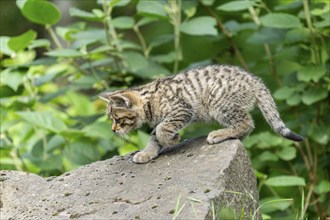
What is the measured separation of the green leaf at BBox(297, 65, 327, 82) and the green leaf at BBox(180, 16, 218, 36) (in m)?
1.07

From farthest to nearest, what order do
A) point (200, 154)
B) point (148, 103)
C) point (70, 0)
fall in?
point (70, 0), point (148, 103), point (200, 154)

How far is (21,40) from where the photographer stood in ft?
28.3

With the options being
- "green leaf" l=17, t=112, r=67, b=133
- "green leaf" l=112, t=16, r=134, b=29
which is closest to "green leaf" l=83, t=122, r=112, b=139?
"green leaf" l=17, t=112, r=67, b=133

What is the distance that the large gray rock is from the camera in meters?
5.31

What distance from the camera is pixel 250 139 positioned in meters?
8.80

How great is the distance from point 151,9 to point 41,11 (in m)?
1.09

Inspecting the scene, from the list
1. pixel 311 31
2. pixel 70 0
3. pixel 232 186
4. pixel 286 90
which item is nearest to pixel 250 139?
pixel 286 90

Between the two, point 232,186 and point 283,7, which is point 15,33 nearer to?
point 283,7

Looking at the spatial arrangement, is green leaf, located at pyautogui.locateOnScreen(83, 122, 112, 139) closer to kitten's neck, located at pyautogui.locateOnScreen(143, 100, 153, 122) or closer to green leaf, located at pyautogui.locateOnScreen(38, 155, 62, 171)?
green leaf, located at pyautogui.locateOnScreen(38, 155, 62, 171)

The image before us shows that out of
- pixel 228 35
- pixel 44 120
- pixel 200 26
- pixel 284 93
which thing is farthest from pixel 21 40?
pixel 284 93

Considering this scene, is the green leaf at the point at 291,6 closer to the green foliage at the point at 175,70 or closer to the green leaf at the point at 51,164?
the green foliage at the point at 175,70

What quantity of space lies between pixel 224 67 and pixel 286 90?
2331 mm

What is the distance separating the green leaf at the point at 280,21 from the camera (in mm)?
8289

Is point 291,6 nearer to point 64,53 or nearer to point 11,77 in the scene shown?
point 64,53
